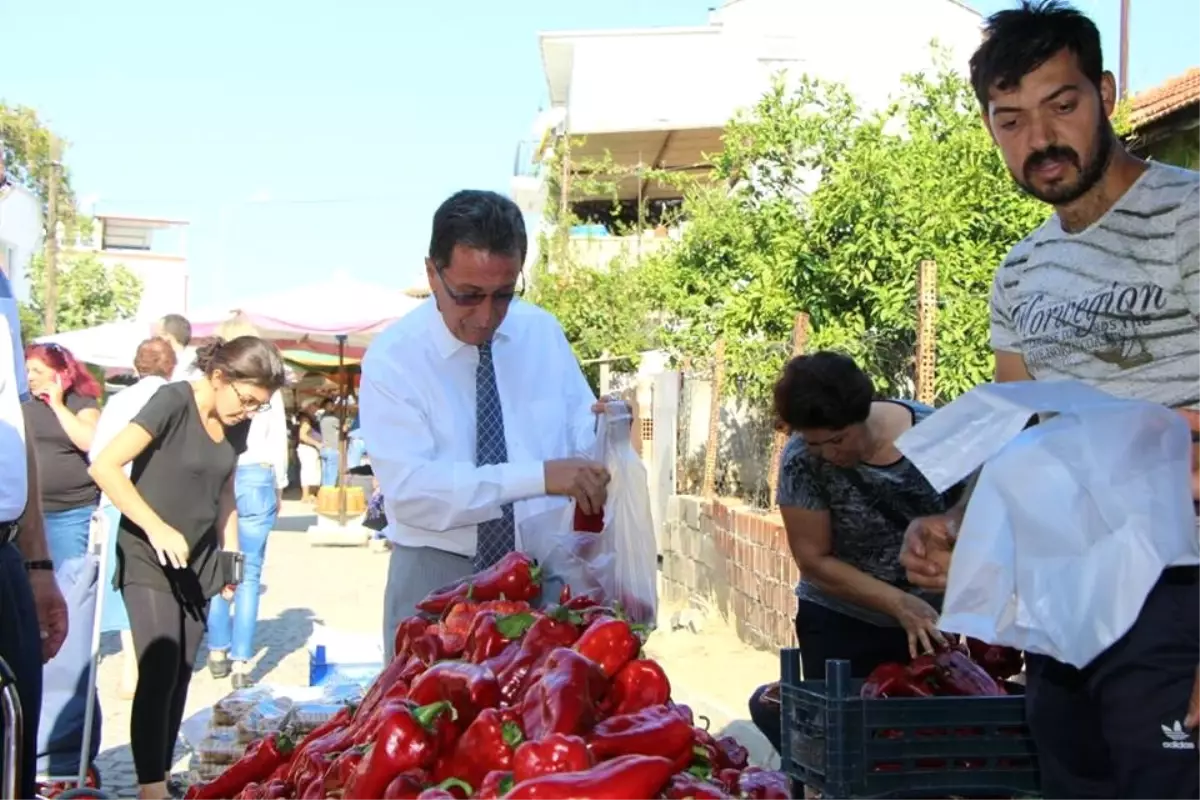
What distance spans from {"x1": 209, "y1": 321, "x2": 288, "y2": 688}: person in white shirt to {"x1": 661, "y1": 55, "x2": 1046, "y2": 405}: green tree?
3897 mm

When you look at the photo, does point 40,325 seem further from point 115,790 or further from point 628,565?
point 628,565

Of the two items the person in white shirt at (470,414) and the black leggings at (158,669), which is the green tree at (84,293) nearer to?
the black leggings at (158,669)

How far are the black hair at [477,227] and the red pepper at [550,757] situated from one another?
5.50 feet

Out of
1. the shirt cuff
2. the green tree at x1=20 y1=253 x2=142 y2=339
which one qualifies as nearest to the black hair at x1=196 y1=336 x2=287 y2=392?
the shirt cuff

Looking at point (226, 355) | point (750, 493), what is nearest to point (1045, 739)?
point (226, 355)

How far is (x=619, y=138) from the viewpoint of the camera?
30.5m

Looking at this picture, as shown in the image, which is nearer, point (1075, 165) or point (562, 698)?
point (1075, 165)

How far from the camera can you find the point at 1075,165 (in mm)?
2465

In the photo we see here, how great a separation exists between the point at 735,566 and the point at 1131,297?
7684mm

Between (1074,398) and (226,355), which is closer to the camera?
(1074,398)

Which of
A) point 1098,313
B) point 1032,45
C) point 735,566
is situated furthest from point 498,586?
point 735,566

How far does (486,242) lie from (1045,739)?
2.07 metres

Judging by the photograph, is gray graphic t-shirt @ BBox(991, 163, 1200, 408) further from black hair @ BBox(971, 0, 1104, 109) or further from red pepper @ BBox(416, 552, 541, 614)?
red pepper @ BBox(416, 552, 541, 614)

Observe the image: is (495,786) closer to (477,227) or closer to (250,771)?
(250,771)
